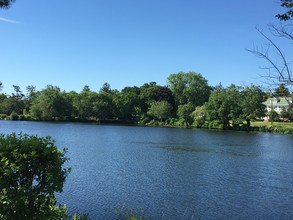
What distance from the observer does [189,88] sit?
340ft

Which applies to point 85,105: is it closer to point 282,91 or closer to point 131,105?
point 131,105

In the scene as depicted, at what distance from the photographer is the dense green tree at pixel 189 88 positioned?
4063 inches

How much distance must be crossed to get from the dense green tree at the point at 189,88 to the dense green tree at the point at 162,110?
6.35 meters

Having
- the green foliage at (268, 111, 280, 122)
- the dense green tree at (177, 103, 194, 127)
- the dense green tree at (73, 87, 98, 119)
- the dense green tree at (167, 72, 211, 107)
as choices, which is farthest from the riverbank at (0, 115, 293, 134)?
the dense green tree at (167, 72, 211, 107)

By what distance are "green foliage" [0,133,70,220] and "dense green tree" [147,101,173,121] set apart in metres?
92.3

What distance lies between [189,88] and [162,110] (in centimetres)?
1231

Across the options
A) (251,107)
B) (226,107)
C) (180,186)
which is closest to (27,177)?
(180,186)

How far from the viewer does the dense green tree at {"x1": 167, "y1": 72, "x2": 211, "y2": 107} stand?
4063 inches

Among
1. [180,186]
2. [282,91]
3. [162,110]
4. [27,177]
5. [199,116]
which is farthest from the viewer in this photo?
[162,110]

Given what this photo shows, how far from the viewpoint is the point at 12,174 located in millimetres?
5988

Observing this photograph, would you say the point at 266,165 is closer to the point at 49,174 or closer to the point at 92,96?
the point at 49,174

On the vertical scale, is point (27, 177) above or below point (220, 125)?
below

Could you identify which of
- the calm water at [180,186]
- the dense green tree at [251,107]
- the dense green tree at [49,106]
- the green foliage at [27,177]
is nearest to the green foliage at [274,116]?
the dense green tree at [251,107]

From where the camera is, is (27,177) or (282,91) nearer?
(282,91)
